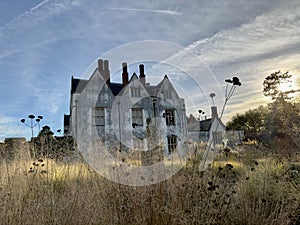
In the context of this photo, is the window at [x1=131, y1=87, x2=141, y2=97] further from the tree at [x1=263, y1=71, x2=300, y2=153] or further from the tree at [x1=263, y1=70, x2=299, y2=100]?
the tree at [x1=263, y1=70, x2=299, y2=100]

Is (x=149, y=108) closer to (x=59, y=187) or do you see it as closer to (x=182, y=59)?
(x=182, y=59)

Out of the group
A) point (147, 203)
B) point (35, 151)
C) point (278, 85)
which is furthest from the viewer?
point (278, 85)

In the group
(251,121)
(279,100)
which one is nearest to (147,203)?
(279,100)

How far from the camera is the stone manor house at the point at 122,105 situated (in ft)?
56.4

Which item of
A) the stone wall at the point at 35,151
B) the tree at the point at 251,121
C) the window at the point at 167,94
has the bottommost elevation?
the stone wall at the point at 35,151

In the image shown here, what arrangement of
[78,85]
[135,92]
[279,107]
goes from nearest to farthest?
[78,85] < [135,92] < [279,107]

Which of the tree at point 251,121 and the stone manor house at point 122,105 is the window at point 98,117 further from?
the tree at point 251,121

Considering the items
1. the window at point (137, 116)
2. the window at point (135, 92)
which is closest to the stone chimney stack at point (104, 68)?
the window at point (135, 92)

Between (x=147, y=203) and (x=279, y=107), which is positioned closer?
(x=147, y=203)

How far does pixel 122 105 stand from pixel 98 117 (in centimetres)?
218

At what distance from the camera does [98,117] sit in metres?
17.4

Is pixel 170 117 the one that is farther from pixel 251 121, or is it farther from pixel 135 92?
pixel 251 121

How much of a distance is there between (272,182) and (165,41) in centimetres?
397

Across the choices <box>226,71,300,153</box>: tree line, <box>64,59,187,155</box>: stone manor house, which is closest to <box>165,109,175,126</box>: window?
<box>64,59,187,155</box>: stone manor house
